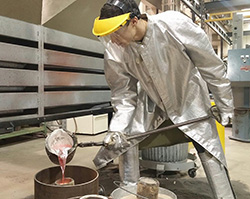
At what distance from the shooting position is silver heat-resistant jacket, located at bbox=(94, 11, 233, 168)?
1384 mm

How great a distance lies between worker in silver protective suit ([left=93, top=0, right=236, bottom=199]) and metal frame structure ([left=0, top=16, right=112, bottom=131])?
0.38 m

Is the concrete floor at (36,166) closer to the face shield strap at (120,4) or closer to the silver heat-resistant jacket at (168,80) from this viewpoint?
the silver heat-resistant jacket at (168,80)

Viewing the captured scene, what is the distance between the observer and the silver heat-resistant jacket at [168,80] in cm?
138

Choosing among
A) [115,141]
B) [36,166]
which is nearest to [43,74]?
[115,141]

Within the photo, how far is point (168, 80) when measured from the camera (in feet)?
4.88

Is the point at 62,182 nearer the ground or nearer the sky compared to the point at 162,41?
nearer the ground

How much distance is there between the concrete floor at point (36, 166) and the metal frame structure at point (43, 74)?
2.11 ft

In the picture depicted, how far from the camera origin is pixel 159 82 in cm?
145

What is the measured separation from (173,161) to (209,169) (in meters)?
0.71

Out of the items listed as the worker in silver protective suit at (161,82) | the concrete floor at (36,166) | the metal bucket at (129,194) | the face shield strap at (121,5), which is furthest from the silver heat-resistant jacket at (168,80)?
the concrete floor at (36,166)

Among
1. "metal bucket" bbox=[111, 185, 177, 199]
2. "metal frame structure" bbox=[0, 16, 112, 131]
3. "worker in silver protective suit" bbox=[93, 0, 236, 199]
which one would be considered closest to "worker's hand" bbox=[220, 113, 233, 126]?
"worker in silver protective suit" bbox=[93, 0, 236, 199]

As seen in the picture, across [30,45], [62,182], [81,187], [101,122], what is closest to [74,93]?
[30,45]

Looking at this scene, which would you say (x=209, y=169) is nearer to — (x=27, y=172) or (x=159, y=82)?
(x=159, y=82)

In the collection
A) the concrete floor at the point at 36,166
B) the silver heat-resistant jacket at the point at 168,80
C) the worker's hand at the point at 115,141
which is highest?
the silver heat-resistant jacket at the point at 168,80
